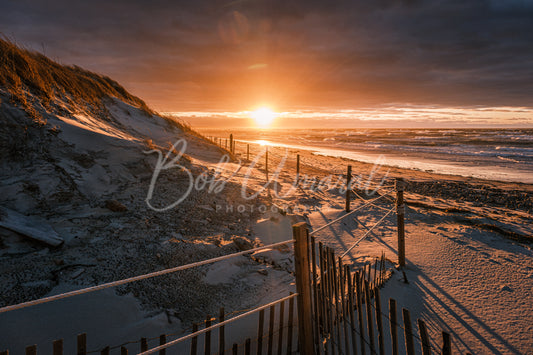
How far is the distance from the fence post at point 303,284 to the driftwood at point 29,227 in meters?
4.39

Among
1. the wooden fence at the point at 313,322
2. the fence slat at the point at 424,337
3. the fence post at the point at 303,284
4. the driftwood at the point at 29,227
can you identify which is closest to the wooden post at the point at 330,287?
the wooden fence at the point at 313,322

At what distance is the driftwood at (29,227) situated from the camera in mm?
4281

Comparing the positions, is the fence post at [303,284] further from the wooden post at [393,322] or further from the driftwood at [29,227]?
the driftwood at [29,227]

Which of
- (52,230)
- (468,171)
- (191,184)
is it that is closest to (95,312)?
(52,230)

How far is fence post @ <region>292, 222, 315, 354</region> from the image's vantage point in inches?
97.7

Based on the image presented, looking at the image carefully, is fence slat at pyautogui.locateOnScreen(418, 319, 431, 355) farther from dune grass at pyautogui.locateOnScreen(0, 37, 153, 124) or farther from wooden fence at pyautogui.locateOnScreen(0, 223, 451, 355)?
dune grass at pyautogui.locateOnScreen(0, 37, 153, 124)

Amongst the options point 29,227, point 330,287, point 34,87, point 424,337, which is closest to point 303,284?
point 330,287

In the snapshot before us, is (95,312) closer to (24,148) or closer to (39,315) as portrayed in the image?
(39,315)

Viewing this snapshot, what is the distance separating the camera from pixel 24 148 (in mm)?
6449

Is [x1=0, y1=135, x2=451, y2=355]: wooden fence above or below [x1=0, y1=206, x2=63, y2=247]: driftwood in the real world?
below

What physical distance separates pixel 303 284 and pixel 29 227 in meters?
5.00

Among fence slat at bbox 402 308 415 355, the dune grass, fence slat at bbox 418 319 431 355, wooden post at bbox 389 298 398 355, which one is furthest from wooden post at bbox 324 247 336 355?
the dune grass

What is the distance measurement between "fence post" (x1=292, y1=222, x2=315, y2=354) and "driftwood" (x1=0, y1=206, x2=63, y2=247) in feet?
14.4

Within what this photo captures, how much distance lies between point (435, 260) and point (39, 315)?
709 centimetres
